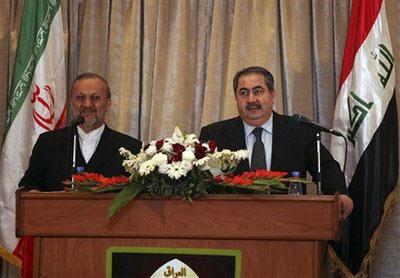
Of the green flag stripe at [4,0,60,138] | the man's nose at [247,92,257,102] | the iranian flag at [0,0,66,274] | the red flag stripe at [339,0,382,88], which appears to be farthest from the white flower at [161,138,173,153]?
the green flag stripe at [4,0,60,138]

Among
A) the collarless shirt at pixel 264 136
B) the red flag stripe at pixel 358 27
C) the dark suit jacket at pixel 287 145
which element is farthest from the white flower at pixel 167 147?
the red flag stripe at pixel 358 27

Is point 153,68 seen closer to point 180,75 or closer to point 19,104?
point 180,75

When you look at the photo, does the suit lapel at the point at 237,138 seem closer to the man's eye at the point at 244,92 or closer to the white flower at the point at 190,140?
the man's eye at the point at 244,92

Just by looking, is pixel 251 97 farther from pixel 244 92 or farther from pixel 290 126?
pixel 290 126

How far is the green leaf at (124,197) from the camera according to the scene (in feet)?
9.14

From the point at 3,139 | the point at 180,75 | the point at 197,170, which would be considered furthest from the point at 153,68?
the point at 197,170

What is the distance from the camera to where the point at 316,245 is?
9.22 feet

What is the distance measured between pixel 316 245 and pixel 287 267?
150 millimetres

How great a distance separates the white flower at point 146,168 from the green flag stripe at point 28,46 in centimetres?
232

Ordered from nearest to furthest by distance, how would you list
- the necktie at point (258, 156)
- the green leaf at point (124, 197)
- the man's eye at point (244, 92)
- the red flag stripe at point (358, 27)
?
1. the green leaf at point (124, 197)
2. the necktie at point (258, 156)
3. the man's eye at point (244, 92)
4. the red flag stripe at point (358, 27)

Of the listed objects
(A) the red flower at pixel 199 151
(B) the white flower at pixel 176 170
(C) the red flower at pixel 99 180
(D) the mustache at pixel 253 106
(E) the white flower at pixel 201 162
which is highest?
(D) the mustache at pixel 253 106

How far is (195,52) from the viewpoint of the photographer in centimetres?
512

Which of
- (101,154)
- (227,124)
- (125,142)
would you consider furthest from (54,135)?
(227,124)

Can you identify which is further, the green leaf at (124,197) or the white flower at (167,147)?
the white flower at (167,147)
